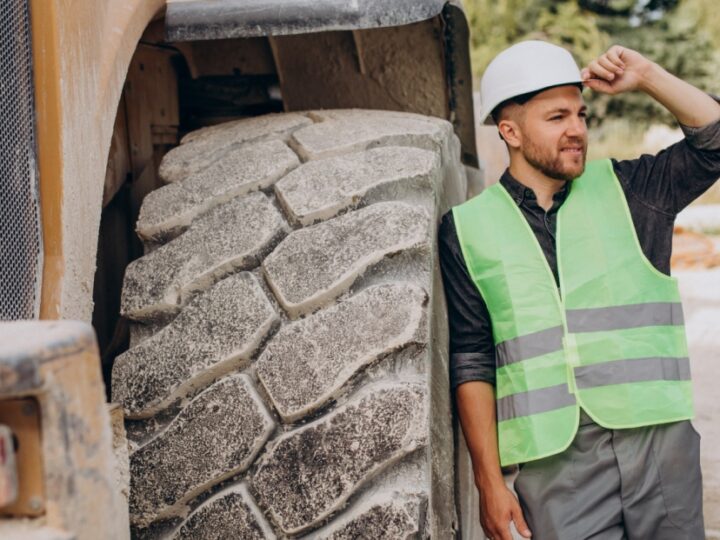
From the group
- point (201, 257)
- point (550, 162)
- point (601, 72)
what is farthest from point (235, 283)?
point (601, 72)

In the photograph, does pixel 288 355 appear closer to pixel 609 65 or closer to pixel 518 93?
pixel 518 93

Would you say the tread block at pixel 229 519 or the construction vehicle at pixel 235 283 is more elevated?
the construction vehicle at pixel 235 283

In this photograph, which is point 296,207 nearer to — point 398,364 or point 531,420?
point 398,364

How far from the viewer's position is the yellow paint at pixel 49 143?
51.6 inches

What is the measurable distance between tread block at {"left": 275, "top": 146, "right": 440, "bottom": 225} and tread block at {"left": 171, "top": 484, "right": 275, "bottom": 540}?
528mm

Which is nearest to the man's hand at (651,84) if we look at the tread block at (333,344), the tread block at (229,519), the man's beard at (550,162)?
the man's beard at (550,162)

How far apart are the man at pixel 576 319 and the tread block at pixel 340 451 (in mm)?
598

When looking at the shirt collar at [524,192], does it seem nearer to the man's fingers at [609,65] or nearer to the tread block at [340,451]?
the man's fingers at [609,65]

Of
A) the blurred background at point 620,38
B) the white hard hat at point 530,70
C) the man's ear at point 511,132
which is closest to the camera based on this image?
the white hard hat at point 530,70

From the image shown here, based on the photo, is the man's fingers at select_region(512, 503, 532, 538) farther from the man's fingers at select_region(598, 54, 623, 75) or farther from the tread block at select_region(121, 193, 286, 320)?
the man's fingers at select_region(598, 54, 623, 75)

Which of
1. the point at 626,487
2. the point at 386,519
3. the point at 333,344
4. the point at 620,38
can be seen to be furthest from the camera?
the point at 620,38

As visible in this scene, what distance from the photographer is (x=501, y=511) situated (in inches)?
83.4

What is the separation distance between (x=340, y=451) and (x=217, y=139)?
0.90 m

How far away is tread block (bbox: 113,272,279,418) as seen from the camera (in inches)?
66.2
